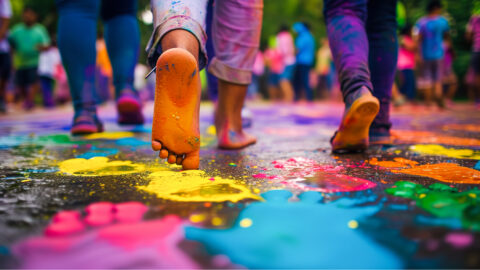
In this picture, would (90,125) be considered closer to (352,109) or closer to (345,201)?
(352,109)

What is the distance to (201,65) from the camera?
1199 millimetres

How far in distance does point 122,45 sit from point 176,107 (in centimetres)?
152

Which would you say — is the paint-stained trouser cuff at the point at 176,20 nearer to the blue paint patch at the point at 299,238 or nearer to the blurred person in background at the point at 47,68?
the blue paint patch at the point at 299,238

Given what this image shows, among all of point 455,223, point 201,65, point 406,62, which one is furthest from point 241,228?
point 406,62

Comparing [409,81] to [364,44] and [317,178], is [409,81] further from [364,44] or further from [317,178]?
[317,178]

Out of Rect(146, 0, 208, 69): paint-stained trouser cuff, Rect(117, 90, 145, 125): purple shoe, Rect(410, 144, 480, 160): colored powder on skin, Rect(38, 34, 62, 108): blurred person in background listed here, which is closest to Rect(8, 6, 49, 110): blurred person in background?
Rect(38, 34, 62, 108): blurred person in background

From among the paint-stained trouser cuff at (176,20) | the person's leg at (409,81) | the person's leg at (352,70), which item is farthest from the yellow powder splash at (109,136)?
the person's leg at (409,81)

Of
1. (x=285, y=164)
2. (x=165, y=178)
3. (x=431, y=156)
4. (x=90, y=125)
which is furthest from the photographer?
(x=90, y=125)

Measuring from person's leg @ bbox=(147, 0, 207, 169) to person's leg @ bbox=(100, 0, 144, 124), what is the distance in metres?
1.26

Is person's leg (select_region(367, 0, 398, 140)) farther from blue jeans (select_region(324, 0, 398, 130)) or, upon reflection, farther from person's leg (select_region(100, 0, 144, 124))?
person's leg (select_region(100, 0, 144, 124))

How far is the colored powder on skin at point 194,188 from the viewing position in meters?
0.82

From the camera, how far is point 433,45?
493 centimetres

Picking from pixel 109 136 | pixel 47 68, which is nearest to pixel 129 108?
pixel 109 136

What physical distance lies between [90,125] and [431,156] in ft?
5.60
